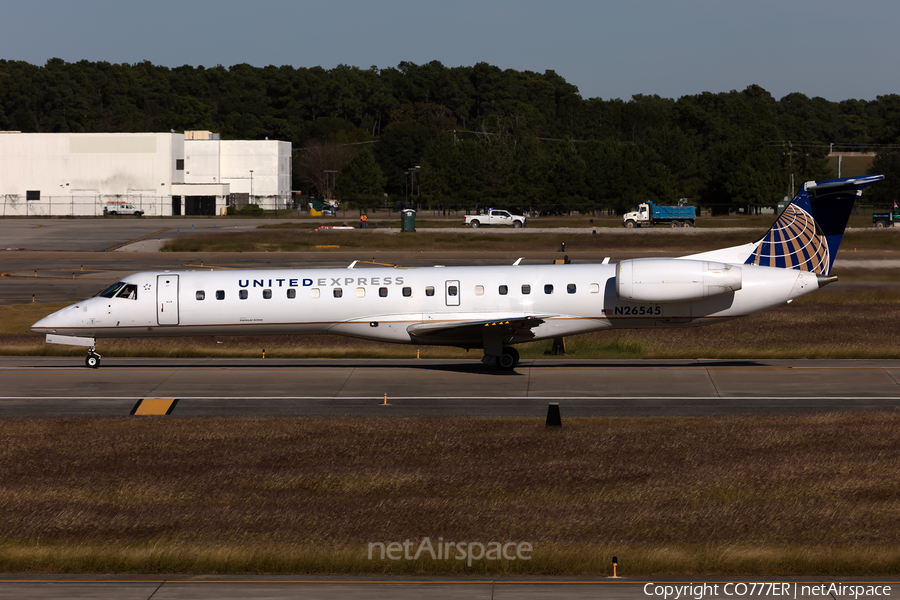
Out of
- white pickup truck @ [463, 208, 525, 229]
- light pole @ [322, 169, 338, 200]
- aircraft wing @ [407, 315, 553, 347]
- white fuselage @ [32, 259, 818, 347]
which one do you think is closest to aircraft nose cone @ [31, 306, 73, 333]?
white fuselage @ [32, 259, 818, 347]

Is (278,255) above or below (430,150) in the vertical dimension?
below

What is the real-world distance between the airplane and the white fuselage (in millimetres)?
32

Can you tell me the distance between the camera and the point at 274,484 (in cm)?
1764

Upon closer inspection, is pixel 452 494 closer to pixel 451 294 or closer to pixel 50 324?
pixel 451 294

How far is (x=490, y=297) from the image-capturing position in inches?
1174

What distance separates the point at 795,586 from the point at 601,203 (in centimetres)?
12044

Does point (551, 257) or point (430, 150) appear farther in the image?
point (430, 150)

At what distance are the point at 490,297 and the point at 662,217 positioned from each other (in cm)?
7785

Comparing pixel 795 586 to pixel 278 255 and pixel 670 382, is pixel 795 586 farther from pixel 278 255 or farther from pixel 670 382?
pixel 278 255

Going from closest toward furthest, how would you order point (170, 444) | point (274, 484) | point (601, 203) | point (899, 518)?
1. point (899, 518)
2. point (274, 484)
3. point (170, 444)
4. point (601, 203)

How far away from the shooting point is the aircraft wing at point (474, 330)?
95.0 feet

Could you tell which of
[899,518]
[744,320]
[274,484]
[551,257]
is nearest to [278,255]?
[551,257]

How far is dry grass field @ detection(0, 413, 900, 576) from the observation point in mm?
13547

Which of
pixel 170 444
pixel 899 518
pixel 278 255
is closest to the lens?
pixel 899 518
